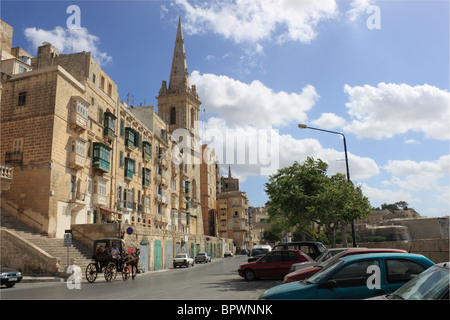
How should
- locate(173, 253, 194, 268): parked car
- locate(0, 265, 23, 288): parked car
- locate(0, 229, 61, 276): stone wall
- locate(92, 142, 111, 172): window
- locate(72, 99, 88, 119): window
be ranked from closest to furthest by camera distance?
locate(0, 265, 23, 288): parked car → locate(0, 229, 61, 276): stone wall → locate(72, 99, 88, 119): window → locate(92, 142, 111, 172): window → locate(173, 253, 194, 268): parked car

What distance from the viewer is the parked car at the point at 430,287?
4430 millimetres

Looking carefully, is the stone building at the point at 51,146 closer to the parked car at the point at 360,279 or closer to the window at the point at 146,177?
the window at the point at 146,177

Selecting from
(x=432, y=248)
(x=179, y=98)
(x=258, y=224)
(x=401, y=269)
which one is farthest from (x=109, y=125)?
(x=258, y=224)

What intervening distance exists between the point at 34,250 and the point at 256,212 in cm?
13787

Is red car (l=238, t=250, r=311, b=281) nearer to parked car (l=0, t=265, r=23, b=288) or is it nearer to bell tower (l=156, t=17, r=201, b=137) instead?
parked car (l=0, t=265, r=23, b=288)

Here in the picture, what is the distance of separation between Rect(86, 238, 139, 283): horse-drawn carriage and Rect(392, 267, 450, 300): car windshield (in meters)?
16.3

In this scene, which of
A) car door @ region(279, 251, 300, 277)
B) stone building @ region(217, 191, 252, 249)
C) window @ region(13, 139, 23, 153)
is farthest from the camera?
stone building @ region(217, 191, 252, 249)

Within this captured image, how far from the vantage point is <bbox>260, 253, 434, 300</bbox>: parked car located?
6699 millimetres

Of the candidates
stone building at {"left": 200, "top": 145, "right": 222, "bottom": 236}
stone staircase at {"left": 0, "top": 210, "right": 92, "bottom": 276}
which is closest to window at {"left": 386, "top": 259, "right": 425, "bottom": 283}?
stone staircase at {"left": 0, "top": 210, "right": 92, "bottom": 276}

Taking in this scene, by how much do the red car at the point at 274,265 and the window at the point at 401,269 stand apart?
10.3 metres

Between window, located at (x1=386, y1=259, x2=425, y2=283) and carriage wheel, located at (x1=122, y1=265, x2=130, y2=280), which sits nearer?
window, located at (x1=386, y1=259, x2=425, y2=283)

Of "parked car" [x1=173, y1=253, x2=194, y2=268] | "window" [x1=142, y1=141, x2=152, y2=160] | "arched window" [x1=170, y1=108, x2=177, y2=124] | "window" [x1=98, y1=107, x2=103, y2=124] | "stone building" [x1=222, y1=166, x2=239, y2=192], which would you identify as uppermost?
"arched window" [x1=170, y1=108, x2=177, y2=124]

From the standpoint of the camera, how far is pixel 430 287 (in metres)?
4.73
